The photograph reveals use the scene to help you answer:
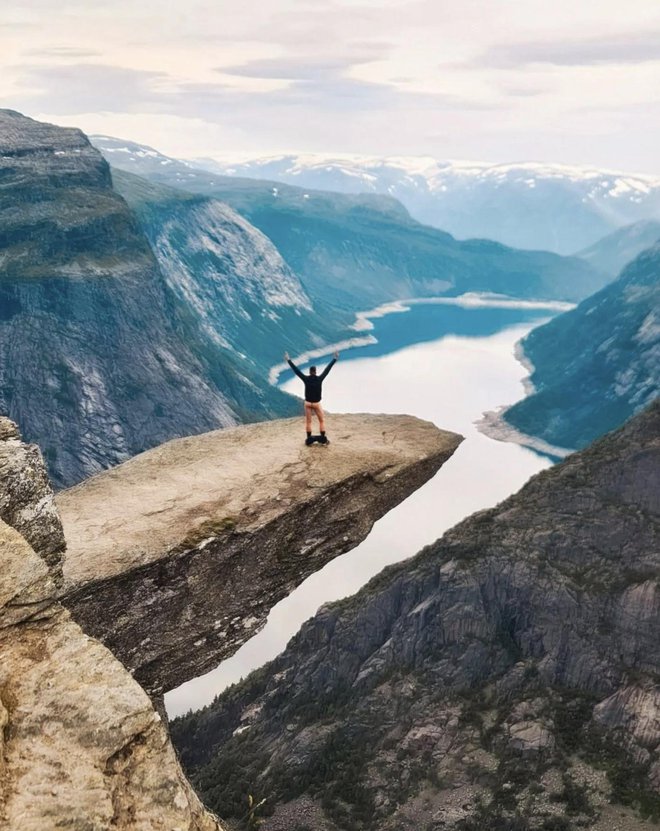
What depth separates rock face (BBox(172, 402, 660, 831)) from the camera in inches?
3637

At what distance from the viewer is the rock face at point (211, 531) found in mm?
34250

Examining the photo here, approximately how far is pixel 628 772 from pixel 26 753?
91144 millimetres

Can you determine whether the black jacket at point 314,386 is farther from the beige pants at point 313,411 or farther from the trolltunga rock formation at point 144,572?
the trolltunga rock formation at point 144,572

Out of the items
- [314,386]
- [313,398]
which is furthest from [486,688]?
[314,386]

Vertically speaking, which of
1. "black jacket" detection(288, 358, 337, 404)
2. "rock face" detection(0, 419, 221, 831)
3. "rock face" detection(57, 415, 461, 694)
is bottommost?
"rock face" detection(57, 415, 461, 694)

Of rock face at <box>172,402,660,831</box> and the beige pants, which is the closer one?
the beige pants

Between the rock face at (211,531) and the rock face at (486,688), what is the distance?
6228 cm

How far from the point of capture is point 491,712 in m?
106

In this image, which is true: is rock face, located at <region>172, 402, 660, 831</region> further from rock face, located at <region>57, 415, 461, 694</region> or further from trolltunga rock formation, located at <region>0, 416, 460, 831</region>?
trolltunga rock formation, located at <region>0, 416, 460, 831</region>

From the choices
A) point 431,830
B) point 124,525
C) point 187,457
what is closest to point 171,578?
point 124,525

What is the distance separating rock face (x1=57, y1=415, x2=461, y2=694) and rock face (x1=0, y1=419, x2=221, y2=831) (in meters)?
12.0

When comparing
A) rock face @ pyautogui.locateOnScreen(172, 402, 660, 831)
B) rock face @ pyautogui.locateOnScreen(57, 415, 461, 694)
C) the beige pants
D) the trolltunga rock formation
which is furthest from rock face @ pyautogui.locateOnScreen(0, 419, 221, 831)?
rock face @ pyautogui.locateOnScreen(172, 402, 660, 831)

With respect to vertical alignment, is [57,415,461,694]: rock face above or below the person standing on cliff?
below

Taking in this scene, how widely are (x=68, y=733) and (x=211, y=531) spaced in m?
17.5
